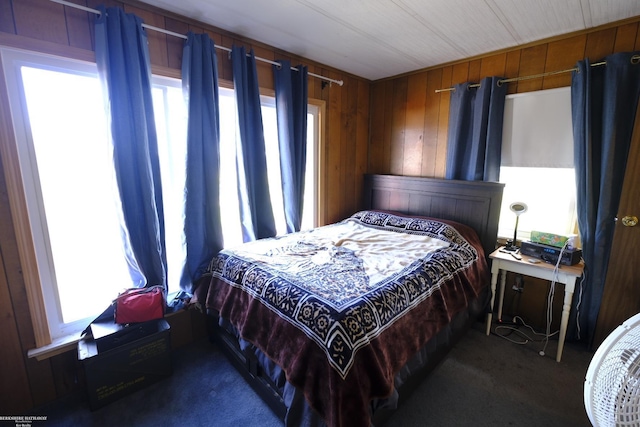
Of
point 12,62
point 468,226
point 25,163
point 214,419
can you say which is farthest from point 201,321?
point 468,226

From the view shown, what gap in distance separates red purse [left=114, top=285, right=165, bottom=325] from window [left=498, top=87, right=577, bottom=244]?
2.76 metres

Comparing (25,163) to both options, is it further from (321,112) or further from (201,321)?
(321,112)

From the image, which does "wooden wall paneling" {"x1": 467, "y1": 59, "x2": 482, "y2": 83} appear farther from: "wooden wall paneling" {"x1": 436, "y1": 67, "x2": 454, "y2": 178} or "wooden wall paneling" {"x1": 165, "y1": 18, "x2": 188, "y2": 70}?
"wooden wall paneling" {"x1": 165, "y1": 18, "x2": 188, "y2": 70}

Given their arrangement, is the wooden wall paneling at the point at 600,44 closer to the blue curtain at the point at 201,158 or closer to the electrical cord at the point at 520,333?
the electrical cord at the point at 520,333

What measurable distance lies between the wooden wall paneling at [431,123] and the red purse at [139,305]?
2639mm

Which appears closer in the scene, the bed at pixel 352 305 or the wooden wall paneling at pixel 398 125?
the bed at pixel 352 305

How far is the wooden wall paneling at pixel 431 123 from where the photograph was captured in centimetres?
286

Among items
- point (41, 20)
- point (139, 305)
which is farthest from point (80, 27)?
point (139, 305)

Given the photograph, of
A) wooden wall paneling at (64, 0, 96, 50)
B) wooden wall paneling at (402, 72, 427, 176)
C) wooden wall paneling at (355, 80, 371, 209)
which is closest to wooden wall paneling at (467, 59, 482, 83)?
wooden wall paneling at (402, 72, 427, 176)

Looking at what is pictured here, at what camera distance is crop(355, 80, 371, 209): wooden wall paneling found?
11.0 ft

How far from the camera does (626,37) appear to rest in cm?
191

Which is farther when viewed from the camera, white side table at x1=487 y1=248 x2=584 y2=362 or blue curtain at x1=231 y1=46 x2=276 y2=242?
blue curtain at x1=231 y1=46 x2=276 y2=242

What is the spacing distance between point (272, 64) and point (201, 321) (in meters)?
2.18

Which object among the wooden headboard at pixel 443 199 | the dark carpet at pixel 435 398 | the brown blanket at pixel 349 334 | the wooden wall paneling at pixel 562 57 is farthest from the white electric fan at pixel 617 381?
the wooden wall paneling at pixel 562 57
